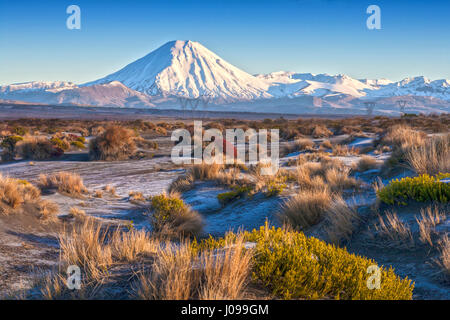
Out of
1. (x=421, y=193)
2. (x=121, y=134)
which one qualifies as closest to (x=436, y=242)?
(x=421, y=193)

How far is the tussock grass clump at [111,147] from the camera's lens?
17891 millimetres

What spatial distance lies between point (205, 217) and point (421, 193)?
15.7 ft

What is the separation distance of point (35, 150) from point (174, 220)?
13.4 metres

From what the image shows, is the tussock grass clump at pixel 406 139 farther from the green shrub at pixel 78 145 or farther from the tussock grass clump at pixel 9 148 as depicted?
the tussock grass clump at pixel 9 148

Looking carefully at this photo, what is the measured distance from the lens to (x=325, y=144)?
19.7m

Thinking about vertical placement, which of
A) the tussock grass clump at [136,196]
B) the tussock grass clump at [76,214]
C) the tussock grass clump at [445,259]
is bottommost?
the tussock grass clump at [136,196]

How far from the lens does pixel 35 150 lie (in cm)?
1759

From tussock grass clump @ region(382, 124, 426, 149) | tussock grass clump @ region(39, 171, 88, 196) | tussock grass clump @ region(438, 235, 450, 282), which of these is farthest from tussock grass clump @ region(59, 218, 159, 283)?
tussock grass clump @ region(382, 124, 426, 149)

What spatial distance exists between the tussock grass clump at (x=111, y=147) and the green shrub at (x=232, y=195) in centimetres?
1016

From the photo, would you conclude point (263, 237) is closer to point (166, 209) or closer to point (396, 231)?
point (396, 231)

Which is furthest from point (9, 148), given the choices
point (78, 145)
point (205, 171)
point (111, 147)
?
point (205, 171)

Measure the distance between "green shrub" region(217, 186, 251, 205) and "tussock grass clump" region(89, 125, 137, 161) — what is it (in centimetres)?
1016

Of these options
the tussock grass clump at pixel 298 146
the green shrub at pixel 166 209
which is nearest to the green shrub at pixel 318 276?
the green shrub at pixel 166 209

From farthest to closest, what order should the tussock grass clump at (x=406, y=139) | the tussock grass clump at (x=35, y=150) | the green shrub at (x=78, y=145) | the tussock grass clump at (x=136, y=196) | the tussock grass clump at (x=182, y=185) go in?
the green shrub at (x=78, y=145) < the tussock grass clump at (x=35, y=150) < the tussock grass clump at (x=406, y=139) < the tussock grass clump at (x=182, y=185) < the tussock grass clump at (x=136, y=196)
